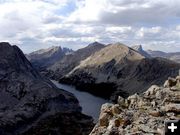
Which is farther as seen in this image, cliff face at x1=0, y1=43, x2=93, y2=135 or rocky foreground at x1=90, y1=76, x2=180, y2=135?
cliff face at x1=0, y1=43, x2=93, y2=135

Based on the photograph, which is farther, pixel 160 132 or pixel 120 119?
pixel 120 119

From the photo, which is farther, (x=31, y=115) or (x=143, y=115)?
(x=31, y=115)

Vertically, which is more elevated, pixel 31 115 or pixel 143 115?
pixel 143 115

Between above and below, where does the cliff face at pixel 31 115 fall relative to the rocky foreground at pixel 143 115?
below

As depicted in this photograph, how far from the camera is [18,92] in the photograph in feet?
A: 630

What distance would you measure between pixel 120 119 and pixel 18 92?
523 feet

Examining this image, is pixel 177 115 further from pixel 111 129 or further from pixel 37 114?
pixel 37 114

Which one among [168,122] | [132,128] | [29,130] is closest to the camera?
[168,122]

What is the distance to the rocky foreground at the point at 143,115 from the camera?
33.8 meters

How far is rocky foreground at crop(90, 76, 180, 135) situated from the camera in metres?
33.8

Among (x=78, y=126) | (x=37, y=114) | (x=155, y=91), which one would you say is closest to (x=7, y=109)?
(x=37, y=114)

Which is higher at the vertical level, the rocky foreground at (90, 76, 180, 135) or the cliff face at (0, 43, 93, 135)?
the rocky foreground at (90, 76, 180, 135)

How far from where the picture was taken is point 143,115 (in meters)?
36.4

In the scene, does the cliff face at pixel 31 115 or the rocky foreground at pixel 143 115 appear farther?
the cliff face at pixel 31 115
